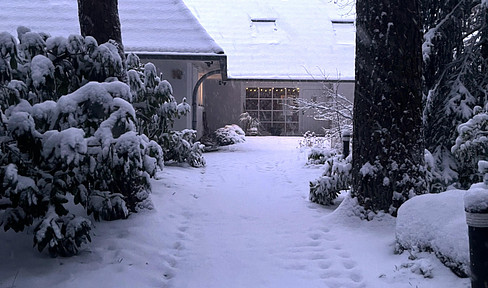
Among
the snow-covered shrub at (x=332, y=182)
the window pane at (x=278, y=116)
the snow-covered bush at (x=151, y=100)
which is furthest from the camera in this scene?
the window pane at (x=278, y=116)

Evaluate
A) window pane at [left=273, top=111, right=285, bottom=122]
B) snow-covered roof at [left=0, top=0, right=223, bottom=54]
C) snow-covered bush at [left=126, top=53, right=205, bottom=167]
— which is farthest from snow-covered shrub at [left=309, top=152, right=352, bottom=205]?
window pane at [left=273, top=111, right=285, bottom=122]

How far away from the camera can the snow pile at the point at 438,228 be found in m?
3.18

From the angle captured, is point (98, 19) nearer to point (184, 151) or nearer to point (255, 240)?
point (255, 240)

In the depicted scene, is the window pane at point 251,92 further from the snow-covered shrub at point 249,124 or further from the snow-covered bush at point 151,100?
the snow-covered bush at point 151,100

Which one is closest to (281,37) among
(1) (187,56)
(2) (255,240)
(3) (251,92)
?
(3) (251,92)

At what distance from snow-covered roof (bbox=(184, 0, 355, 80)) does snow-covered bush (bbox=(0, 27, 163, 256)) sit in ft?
45.8

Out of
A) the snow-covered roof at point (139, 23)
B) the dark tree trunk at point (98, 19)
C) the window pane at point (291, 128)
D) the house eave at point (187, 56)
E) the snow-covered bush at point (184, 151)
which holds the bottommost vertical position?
the window pane at point (291, 128)

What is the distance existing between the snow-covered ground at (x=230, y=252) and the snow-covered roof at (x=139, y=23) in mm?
6612

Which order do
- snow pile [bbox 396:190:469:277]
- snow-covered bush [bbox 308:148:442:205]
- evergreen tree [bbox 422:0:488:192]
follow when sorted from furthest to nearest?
evergreen tree [bbox 422:0:488:192]
snow-covered bush [bbox 308:148:442:205]
snow pile [bbox 396:190:469:277]

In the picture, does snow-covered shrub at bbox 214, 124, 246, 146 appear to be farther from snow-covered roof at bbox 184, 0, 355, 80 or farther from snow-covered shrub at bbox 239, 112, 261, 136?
snow-covered shrub at bbox 239, 112, 261, 136

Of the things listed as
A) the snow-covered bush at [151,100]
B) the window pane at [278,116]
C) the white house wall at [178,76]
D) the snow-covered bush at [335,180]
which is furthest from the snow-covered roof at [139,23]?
the window pane at [278,116]

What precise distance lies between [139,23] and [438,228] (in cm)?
1195

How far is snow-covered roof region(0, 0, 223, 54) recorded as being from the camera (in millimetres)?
12188

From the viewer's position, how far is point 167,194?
648 cm
